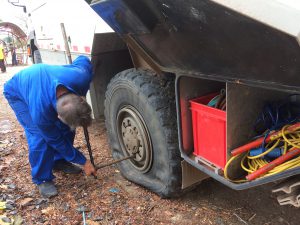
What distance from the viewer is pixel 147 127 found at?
2490 mm

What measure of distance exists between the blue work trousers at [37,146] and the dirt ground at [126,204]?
20 cm

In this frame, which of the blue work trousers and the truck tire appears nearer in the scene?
the truck tire

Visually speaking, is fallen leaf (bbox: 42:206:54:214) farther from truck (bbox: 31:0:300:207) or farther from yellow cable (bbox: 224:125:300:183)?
yellow cable (bbox: 224:125:300:183)

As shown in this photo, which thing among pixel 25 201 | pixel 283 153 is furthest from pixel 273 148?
pixel 25 201

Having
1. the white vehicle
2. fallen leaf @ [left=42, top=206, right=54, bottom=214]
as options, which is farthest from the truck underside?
fallen leaf @ [left=42, top=206, right=54, bottom=214]

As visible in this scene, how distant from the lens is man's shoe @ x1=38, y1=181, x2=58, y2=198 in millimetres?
2803

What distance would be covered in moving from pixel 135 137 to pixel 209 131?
0.88 meters

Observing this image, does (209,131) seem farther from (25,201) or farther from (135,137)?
(25,201)

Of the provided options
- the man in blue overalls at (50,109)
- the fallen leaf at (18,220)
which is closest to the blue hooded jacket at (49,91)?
the man in blue overalls at (50,109)

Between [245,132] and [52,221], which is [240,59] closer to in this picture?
[245,132]

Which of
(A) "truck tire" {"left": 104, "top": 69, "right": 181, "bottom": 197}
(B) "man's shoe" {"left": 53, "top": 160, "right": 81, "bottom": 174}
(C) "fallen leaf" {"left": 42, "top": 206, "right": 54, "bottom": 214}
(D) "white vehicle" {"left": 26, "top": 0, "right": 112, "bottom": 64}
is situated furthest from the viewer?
(B) "man's shoe" {"left": 53, "top": 160, "right": 81, "bottom": 174}

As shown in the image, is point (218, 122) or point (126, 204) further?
point (126, 204)

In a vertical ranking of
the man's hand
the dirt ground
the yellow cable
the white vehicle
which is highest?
the white vehicle

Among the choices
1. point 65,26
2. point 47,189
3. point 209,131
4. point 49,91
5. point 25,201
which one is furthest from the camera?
point 65,26
